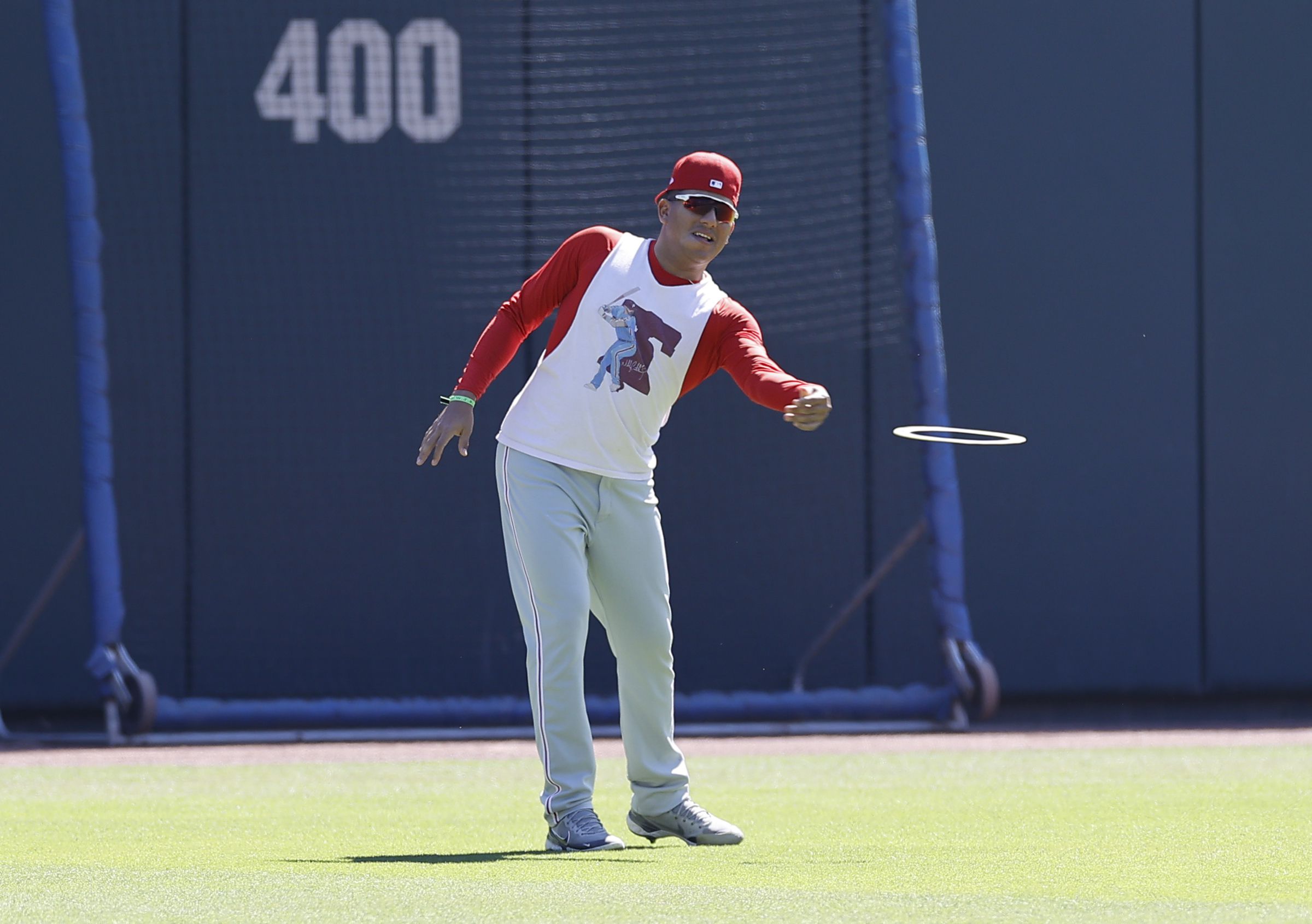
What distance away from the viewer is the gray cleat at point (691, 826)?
5.30 m

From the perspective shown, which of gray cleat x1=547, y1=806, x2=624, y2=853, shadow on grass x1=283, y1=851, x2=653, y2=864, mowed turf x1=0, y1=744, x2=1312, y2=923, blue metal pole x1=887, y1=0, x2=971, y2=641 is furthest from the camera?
blue metal pole x1=887, y1=0, x2=971, y2=641

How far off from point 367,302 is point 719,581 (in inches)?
101

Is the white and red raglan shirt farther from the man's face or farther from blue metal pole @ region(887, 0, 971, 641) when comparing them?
blue metal pole @ region(887, 0, 971, 641)

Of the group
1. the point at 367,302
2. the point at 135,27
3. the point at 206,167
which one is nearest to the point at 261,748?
the point at 367,302

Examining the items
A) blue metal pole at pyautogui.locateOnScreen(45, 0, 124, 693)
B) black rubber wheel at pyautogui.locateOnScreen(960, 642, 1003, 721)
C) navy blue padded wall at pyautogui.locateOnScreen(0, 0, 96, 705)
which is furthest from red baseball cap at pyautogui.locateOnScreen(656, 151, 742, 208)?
navy blue padded wall at pyautogui.locateOnScreen(0, 0, 96, 705)

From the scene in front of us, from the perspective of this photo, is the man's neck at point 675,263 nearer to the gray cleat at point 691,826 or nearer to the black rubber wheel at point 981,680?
the gray cleat at point 691,826

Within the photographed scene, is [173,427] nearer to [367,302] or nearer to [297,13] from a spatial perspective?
[367,302]

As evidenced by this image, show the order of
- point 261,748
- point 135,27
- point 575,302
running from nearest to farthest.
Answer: point 575,302
point 261,748
point 135,27

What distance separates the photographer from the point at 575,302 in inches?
209

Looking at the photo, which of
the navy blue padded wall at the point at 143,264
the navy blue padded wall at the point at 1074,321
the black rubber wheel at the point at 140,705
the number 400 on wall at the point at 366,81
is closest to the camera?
the black rubber wheel at the point at 140,705

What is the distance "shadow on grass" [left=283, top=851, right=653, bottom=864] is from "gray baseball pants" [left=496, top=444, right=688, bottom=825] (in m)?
0.16

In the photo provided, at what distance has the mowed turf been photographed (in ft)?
13.0

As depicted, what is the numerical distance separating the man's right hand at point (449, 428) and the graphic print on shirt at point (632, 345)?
40cm

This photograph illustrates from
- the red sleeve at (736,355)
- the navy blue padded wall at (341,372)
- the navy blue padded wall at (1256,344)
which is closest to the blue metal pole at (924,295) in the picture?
the navy blue padded wall at (1256,344)
